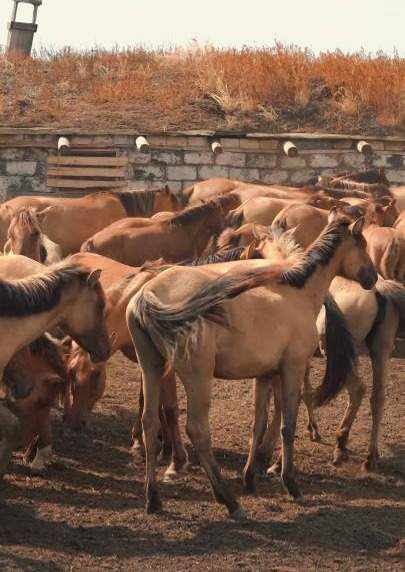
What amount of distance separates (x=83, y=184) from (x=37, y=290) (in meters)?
12.7

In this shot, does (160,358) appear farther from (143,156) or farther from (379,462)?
(143,156)

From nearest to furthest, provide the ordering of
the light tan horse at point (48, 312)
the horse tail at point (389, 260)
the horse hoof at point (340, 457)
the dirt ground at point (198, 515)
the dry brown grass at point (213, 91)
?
1. the dirt ground at point (198, 515)
2. the light tan horse at point (48, 312)
3. the horse hoof at point (340, 457)
4. the horse tail at point (389, 260)
5. the dry brown grass at point (213, 91)

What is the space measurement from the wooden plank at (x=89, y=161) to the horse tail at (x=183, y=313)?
41.9ft

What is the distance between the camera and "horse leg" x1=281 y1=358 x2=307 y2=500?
27.4ft

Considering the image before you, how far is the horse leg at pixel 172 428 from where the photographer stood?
900cm

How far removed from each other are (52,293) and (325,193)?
10.1m

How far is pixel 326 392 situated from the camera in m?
9.48

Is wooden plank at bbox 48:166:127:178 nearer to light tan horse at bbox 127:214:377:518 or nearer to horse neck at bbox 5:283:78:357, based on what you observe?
light tan horse at bbox 127:214:377:518

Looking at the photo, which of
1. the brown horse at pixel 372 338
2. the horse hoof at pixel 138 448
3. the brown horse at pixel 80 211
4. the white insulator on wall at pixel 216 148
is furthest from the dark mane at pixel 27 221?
the white insulator on wall at pixel 216 148

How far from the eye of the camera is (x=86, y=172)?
67.3 ft

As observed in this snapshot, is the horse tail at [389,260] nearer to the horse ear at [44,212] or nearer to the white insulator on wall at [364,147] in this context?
the horse ear at [44,212]

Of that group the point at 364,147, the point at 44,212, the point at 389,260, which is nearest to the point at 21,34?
the point at 364,147

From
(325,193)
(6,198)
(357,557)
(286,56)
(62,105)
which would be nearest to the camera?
(357,557)

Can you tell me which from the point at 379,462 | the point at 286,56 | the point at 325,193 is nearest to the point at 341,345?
the point at 379,462
